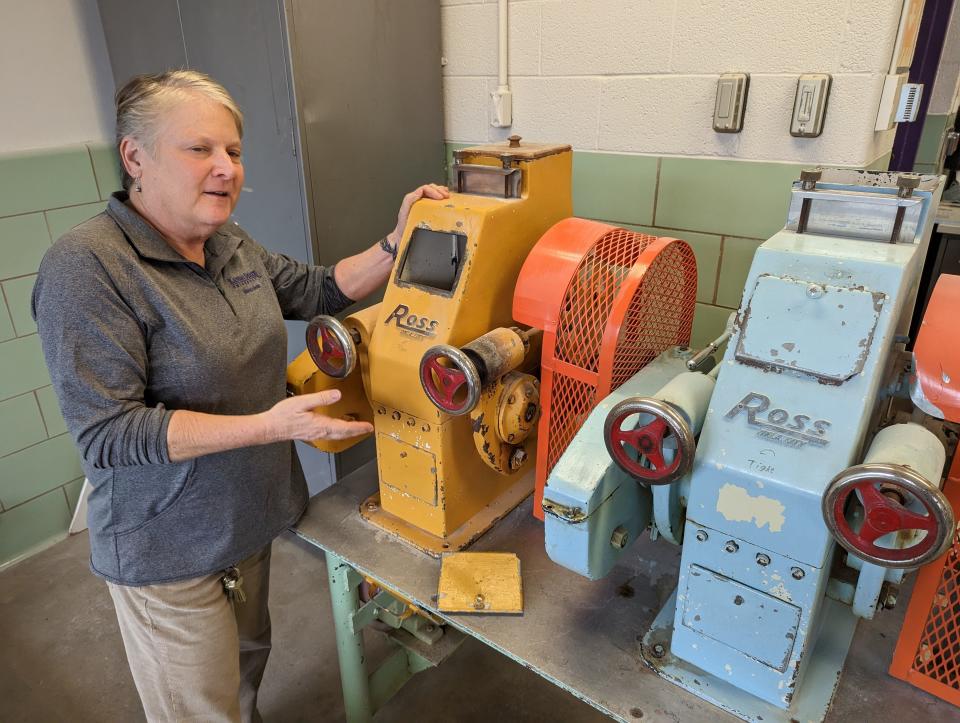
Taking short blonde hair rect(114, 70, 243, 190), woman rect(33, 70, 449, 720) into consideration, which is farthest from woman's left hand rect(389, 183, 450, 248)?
short blonde hair rect(114, 70, 243, 190)

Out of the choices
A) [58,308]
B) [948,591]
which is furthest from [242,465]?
[948,591]

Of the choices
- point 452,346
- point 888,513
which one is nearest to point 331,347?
point 452,346

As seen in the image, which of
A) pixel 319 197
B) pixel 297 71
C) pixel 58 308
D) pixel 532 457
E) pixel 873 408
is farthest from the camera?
pixel 319 197

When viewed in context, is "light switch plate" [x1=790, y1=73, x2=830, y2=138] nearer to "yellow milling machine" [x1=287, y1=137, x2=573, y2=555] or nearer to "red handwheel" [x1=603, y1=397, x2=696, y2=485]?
"yellow milling machine" [x1=287, y1=137, x2=573, y2=555]

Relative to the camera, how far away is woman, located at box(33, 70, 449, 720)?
1053 millimetres

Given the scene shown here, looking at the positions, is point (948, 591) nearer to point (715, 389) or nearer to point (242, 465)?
point (715, 389)

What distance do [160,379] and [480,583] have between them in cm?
69

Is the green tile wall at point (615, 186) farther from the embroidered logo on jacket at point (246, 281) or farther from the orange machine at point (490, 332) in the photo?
the embroidered logo on jacket at point (246, 281)

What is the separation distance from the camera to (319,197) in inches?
74.9

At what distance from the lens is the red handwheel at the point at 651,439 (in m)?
0.86

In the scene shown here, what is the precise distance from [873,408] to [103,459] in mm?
1187

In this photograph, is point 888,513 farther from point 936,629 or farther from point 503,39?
point 503,39

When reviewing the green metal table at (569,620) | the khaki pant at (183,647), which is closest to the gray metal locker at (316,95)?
the green metal table at (569,620)

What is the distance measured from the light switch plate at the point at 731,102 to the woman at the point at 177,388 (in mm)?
867
